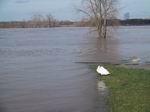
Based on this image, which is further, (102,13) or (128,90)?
(102,13)

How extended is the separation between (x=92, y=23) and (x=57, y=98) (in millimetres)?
52734

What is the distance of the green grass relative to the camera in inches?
418

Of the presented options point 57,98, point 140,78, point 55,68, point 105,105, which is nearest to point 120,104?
point 105,105

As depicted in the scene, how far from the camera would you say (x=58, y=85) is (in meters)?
16.0

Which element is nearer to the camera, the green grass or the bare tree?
the green grass

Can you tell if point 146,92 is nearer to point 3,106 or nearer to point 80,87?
point 80,87

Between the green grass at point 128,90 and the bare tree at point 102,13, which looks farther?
the bare tree at point 102,13

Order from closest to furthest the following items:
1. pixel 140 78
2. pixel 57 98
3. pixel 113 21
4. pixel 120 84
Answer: pixel 57 98
pixel 120 84
pixel 140 78
pixel 113 21

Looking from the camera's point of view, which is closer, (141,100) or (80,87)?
(141,100)

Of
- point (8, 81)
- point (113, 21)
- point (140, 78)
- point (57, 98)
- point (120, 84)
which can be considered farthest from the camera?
point (113, 21)

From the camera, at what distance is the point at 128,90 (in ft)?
43.3

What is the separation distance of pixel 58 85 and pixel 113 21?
50013 millimetres

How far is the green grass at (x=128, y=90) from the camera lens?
34.9 ft

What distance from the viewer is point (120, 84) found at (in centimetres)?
1459
